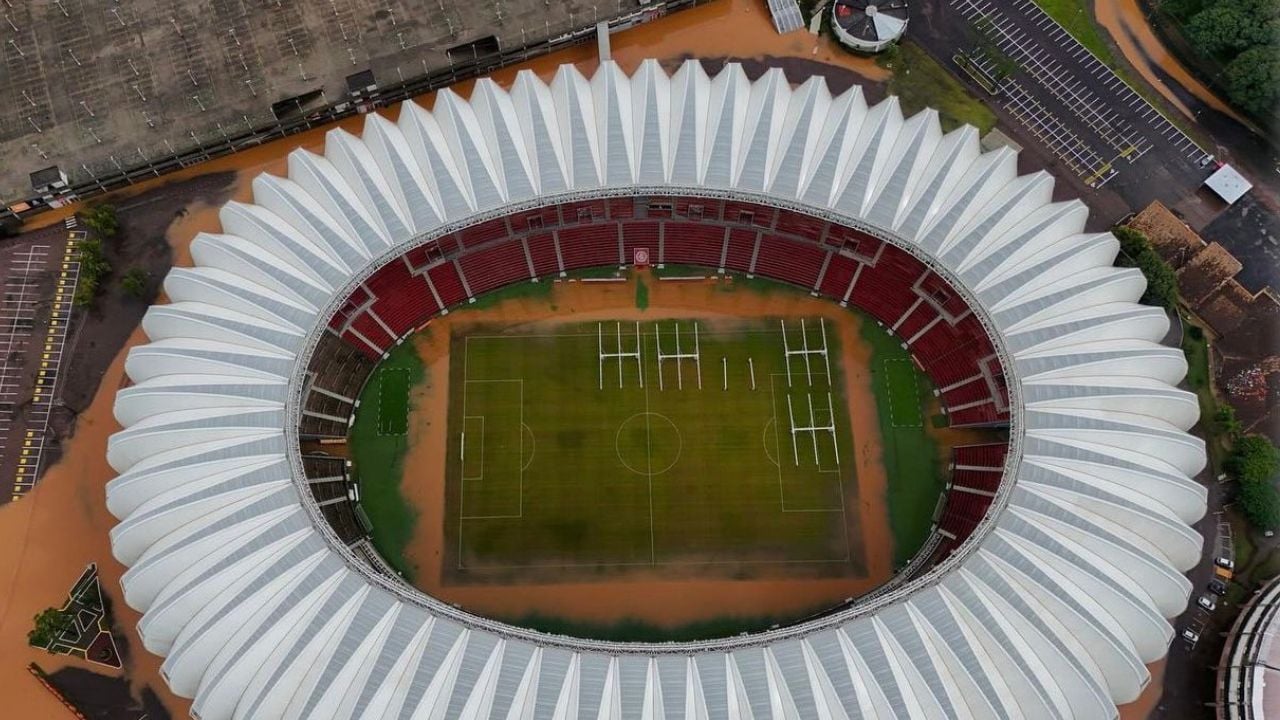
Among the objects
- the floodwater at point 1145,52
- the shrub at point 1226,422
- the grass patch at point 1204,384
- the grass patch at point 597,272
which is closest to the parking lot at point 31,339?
the grass patch at point 597,272

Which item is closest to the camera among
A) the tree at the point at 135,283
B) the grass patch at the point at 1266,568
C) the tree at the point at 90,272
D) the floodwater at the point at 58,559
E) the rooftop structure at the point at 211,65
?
the floodwater at the point at 58,559

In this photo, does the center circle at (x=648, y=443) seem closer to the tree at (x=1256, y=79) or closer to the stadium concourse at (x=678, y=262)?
the stadium concourse at (x=678, y=262)

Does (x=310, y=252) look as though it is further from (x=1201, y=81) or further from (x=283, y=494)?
(x=1201, y=81)

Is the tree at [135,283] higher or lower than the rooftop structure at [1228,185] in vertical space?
lower

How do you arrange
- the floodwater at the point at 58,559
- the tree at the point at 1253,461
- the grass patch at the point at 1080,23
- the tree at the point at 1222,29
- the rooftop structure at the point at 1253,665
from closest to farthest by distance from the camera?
1. the rooftop structure at the point at 1253,665
2. the floodwater at the point at 58,559
3. the tree at the point at 1253,461
4. the tree at the point at 1222,29
5. the grass patch at the point at 1080,23

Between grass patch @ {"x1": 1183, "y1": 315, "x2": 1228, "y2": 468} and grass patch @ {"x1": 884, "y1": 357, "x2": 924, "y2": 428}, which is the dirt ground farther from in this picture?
grass patch @ {"x1": 1183, "y1": 315, "x2": 1228, "y2": 468}

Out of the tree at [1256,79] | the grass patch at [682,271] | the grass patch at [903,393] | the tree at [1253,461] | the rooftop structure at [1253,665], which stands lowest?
the rooftop structure at [1253,665]
